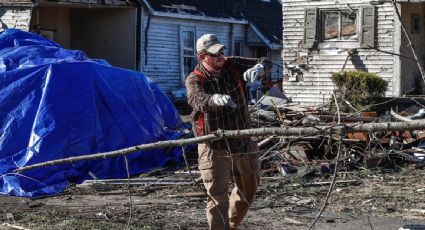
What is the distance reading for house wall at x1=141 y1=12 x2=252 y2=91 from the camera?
2192cm

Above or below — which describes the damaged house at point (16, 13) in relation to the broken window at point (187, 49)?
above

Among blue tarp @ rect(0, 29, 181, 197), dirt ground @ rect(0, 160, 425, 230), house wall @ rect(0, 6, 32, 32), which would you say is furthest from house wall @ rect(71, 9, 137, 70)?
dirt ground @ rect(0, 160, 425, 230)

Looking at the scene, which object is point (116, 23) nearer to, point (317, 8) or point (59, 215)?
point (317, 8)

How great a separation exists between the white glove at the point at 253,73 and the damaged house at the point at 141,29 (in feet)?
47.5

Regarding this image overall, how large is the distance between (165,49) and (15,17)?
5.37 m

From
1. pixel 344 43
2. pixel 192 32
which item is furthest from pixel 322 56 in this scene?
pixel 192 32

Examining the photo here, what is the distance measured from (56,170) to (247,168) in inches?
183

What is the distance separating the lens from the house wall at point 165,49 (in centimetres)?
2192

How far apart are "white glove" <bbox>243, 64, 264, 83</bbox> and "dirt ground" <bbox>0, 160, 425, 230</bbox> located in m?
1.93

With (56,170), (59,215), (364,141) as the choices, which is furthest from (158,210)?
(364,141)

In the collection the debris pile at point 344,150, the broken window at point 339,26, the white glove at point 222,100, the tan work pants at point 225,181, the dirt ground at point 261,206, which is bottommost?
the dirt ground at point 261,206

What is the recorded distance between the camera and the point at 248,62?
6.04 metres

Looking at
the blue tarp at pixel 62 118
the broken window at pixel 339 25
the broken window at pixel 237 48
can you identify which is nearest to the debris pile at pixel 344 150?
the blue tarp at pixel 62 118

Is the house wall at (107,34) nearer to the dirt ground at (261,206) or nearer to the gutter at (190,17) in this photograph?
the gutter at (190,17)
